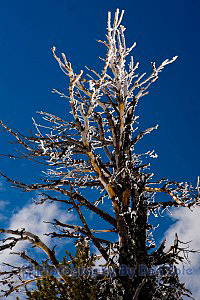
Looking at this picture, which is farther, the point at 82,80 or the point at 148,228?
the point at 82,80

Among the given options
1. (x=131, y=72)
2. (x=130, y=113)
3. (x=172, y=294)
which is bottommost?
(x=172, y=294)

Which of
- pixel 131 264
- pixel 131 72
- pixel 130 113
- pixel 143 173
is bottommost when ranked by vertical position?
pixel 131 264

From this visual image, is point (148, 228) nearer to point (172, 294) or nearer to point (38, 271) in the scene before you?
point (172, 294)

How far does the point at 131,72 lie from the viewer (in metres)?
7.43

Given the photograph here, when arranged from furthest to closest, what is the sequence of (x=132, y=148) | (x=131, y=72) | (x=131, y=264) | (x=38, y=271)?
1. (x=132, y=148)
2. (x=131, y=72)
3. (x=38, y=271)
4. (x=131, y=264)

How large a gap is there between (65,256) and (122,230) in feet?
3.97

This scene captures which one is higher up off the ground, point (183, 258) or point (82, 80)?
point (82, 80)

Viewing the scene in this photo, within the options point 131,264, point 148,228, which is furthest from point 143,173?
point 131,264

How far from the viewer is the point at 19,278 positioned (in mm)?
6988

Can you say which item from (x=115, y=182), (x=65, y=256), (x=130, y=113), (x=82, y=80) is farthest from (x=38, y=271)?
(x=82, y=80)

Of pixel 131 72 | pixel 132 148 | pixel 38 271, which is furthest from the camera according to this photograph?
pixel 132 148

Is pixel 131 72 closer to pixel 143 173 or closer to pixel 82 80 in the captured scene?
pixel 82 80

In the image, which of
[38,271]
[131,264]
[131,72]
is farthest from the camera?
[131,72]

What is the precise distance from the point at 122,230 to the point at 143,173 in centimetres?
197
